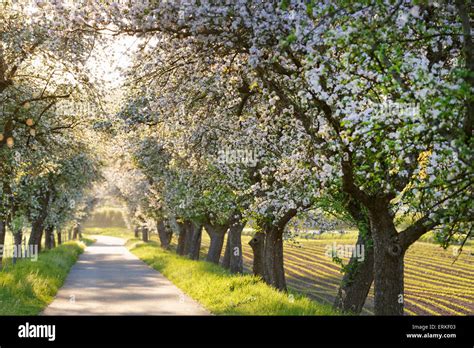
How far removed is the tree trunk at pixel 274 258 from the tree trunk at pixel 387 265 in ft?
30.9

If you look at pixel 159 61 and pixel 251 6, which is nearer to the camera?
pixel 251 6

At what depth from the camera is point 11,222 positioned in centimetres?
3591

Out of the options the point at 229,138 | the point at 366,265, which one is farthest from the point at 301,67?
the point at 366,265

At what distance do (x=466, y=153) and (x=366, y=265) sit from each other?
10944 mm

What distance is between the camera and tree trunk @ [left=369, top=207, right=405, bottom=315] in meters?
13.6

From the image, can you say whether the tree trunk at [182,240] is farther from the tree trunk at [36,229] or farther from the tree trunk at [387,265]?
the tree trunk at [387,265]

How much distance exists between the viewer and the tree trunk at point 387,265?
13.6 metres

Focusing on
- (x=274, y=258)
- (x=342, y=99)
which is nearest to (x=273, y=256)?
(x=274, y=258)

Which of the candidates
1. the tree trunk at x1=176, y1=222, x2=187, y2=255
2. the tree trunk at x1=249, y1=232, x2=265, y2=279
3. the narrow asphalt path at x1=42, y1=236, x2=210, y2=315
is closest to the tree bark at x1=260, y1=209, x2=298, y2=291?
the tree trunk at x1=249, y1=232, x2=265, y2=279

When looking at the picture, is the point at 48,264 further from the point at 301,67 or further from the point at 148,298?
the point at 301,67

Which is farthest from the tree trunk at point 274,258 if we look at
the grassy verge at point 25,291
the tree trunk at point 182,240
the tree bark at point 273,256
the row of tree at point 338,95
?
the tree trunk at point 182,240

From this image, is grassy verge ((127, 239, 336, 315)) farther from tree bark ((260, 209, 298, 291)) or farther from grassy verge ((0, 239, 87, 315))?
grassy verge ((0, 239, 87, 315))

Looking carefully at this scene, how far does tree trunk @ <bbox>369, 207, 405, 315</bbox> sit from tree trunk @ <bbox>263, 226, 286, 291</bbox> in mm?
9408

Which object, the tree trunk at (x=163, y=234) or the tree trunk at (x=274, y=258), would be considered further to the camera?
the tree trunk at (x=163, y=234)
